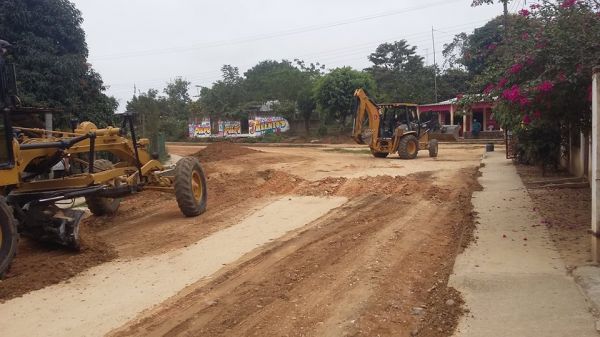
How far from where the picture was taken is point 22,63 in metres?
17.5

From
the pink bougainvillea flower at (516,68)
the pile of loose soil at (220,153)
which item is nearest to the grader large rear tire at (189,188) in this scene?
the pink bougainvillea flower at (516,68)

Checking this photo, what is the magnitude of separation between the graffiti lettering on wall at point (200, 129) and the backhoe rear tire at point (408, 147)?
35955 mm

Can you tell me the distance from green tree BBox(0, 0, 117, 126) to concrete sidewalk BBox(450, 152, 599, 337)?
1405 cm

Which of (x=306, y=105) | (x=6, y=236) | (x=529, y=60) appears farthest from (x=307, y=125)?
(x=6, y=236)

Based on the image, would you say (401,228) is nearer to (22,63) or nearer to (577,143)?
(577,143)

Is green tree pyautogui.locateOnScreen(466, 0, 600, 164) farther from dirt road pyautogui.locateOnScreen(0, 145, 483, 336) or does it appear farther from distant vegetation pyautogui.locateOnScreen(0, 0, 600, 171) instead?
dirt road pyautogui.locateOnScreen(0, 145, 483, 336)

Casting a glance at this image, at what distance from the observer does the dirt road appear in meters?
5.01

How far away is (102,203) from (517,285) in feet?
25.2

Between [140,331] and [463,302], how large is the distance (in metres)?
2.95

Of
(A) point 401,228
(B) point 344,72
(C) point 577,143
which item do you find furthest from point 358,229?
(B) point 344,72

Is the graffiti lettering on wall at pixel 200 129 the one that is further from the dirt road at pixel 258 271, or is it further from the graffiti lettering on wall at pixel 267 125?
the dirt road at pixel 258 271

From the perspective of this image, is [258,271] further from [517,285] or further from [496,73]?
[496,73]

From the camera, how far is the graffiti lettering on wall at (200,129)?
5769 centimetres

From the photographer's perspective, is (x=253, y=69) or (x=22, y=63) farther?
(x=253, y=69)
